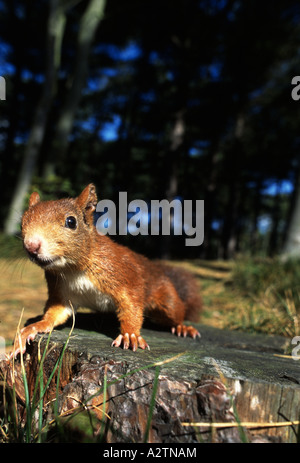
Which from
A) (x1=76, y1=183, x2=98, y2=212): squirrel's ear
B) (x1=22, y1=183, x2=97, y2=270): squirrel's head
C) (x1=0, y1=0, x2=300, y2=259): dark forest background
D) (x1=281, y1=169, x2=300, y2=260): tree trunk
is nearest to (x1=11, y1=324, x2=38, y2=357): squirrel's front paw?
(x1=22, y1=183, x2=97, y2=270): squirrel's head

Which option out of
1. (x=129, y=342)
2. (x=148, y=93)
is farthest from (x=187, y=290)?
A: (x=148, y=93)

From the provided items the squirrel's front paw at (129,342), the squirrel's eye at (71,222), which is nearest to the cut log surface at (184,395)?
the squirrel's front paw at (129,342)

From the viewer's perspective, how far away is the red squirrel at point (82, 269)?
157 cm

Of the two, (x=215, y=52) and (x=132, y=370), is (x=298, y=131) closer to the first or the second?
(x=215, y=52)

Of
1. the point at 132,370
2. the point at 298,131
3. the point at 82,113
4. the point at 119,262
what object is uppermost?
the point at 82,113

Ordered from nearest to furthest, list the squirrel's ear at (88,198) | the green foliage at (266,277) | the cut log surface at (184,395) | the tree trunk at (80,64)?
the cut log surface at (184,395)
the squirrel's ear at (88,198)
the green foliage at (266,277)
the tree trunk at (80,64)

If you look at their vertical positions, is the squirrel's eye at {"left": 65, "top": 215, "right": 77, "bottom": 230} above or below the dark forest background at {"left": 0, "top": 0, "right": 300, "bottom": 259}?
below

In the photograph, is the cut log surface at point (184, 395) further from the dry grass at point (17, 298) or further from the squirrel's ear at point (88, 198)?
the dry grass at point (17, 298)

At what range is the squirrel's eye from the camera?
1643 mm

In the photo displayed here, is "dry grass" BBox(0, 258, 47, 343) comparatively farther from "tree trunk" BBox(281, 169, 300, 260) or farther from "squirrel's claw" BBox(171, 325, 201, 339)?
"tree trunk" BBox(281, 169, 300, 260)
